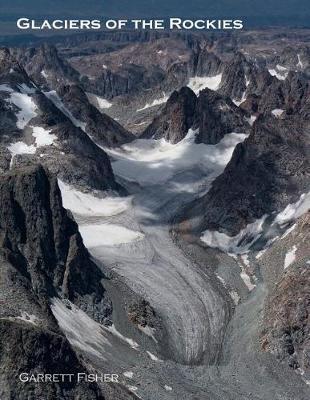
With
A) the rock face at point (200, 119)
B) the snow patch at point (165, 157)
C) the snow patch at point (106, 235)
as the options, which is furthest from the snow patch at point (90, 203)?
the rock face at point (200, 119)

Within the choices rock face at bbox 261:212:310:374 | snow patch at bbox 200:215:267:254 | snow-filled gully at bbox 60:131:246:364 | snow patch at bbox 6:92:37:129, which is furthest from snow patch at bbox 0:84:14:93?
rock face at bbox 261:212:310:374

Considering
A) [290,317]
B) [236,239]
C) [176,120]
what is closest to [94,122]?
[176,120]

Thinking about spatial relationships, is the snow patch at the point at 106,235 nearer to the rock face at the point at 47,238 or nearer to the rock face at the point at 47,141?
the rock face at the point at 47,238

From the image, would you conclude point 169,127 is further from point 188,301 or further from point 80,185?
point 188,301

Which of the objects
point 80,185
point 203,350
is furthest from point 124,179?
point 203,350

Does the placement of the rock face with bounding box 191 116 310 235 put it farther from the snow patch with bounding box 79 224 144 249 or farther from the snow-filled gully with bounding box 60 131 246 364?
the snow patch with bounding box 79 224 144 249

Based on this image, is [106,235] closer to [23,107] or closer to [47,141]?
[47,141]

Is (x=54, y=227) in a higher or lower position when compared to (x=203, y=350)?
higher

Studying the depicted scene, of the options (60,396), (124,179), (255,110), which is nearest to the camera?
(60,396)
